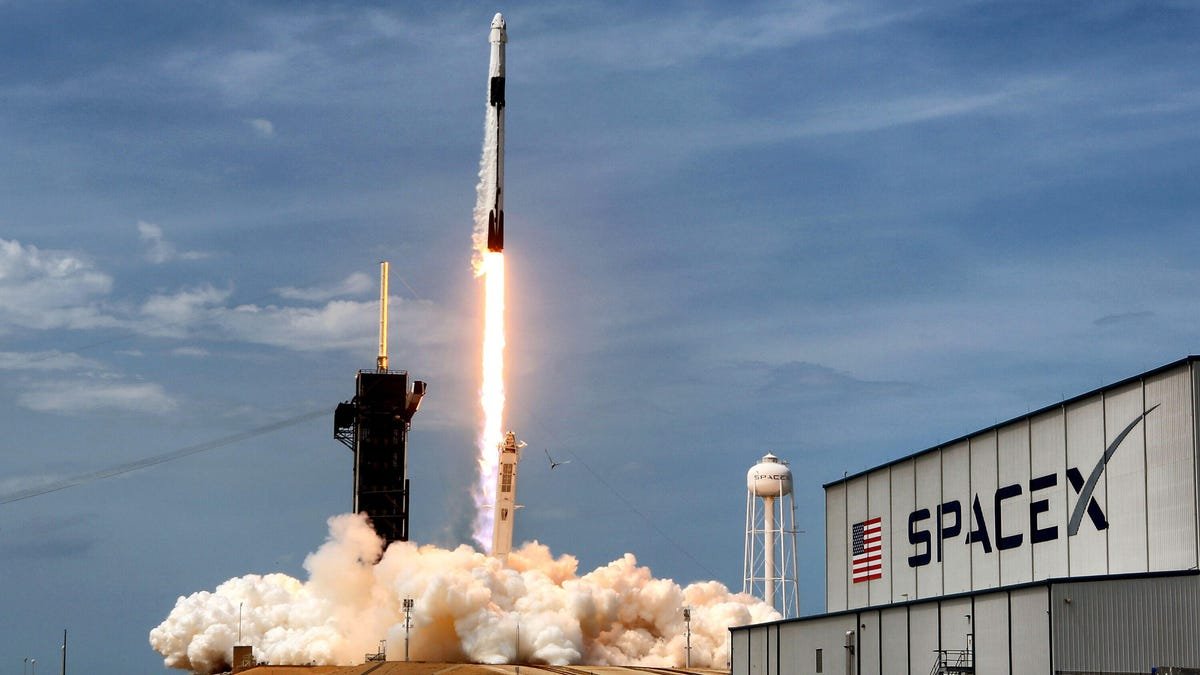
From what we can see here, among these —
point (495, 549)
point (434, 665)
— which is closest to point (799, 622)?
point (434, 665)

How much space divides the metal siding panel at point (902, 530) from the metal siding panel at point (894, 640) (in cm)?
805

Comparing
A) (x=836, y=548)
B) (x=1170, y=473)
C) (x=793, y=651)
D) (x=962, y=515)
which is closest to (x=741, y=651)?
(x=836, y=548)

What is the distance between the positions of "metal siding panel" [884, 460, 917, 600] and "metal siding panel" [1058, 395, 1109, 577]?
1280 centimetres

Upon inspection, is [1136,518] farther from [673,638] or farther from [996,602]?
[673,638]

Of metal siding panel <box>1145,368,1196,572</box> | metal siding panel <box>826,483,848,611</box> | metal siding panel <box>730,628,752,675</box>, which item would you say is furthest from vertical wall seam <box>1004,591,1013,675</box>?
metal siding panel <box>730,628,752,675</box>

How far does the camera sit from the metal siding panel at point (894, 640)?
2435 inches

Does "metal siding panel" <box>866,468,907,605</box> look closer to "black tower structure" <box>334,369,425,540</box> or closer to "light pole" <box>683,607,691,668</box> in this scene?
"light pole" <box>683,607,691,668</box>

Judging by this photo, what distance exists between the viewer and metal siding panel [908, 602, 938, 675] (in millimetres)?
59656

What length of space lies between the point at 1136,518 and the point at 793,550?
68172 millimetres

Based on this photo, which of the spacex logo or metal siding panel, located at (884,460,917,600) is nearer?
the spacex logo

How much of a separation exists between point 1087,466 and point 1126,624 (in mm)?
9219

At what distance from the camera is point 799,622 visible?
7269 cm

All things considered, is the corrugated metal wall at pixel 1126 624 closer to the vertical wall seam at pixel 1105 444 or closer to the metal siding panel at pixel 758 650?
the vertical wall seam at pixel 1105 444

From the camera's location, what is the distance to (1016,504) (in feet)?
206
